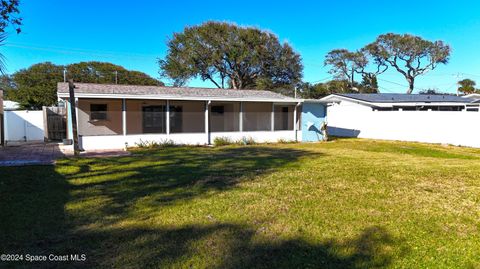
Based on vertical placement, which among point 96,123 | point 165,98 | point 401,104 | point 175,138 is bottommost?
point 175,138

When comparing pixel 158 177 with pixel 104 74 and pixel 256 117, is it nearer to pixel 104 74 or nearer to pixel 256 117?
pixel 256 117

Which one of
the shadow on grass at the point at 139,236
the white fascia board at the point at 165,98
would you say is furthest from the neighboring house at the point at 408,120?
the shadow on grass at the point at 139,236

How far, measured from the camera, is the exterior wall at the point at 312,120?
17328 mm

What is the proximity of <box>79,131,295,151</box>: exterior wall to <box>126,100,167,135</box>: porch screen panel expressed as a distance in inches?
13.0

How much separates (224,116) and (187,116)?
1.86 m

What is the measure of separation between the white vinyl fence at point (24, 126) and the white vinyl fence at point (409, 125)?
1739 cm

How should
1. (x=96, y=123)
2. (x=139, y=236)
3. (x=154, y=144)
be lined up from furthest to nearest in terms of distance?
(x=154, y=144)
(x=96, y=123)
(x=139, y=236)

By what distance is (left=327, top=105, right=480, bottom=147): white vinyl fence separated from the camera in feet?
50.3

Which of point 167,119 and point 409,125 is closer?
point 167,119

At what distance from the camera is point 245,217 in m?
4.33

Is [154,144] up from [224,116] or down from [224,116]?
down

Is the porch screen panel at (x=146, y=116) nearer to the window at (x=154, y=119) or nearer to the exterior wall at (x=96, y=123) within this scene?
the window at (x=154, y=119)

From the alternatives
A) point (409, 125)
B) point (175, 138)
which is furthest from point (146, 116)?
point (409, 125)

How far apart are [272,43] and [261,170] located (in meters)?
26.8
